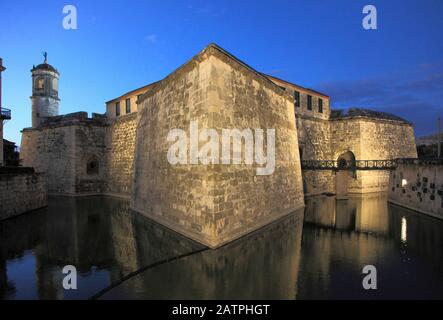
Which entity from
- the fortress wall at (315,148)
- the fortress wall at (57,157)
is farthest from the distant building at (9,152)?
the fortress wall at (315,148)

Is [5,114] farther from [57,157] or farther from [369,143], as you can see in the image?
[369,143]

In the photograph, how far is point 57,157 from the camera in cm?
2195

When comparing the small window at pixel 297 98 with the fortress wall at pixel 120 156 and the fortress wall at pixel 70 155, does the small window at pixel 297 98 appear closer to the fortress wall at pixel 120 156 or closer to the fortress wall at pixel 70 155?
the fortress wall at pixel 120 156

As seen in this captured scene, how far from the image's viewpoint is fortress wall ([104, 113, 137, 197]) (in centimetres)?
2072

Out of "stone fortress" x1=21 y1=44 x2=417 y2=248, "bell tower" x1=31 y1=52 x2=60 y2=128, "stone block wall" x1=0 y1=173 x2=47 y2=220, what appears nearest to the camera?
"stone fortress" x1=21 y1=44 x2=417 y2=248

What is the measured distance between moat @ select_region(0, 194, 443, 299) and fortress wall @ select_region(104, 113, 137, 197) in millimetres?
8657

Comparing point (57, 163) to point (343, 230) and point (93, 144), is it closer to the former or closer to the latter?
point (93, 144)

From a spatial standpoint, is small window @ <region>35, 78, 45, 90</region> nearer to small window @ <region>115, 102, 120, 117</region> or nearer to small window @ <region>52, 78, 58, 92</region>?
small window @ <region>52, 78, 58, 92</region>

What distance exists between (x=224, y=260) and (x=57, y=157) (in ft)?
68.1

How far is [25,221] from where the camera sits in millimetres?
11742

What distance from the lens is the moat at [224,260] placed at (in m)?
5.46

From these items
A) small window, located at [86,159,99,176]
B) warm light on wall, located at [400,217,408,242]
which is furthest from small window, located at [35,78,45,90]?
warm light on wall, located at [400,217,408,242]

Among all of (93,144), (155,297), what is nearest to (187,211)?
(155,297)
